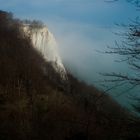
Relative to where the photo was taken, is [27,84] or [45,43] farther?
[45,43]

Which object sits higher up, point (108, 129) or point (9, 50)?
point (108, 129)

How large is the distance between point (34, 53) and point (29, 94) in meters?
37.1

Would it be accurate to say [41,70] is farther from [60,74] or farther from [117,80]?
[117,80]

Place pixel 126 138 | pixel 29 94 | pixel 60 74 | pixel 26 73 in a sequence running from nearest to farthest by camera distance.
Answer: pixel 126 138 → pixel 29 94 → pixel 26 73 → pixel 60 74

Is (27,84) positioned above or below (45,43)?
below

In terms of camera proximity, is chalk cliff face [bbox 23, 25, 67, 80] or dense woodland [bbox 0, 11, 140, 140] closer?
dense woodland [bbox 0, 11, 140, 140]

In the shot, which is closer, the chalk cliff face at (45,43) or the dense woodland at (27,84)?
the dense woodland at (27,84)

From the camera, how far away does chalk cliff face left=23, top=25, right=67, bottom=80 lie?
14175 cm

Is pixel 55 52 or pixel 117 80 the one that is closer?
pixel 117 80

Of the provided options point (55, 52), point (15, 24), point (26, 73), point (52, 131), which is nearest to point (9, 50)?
point (26, 73)

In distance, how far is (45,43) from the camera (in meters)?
150

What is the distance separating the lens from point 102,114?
6.23 m

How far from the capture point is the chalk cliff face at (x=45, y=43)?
465 feet

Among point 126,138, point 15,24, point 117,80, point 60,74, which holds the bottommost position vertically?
point 60,74
